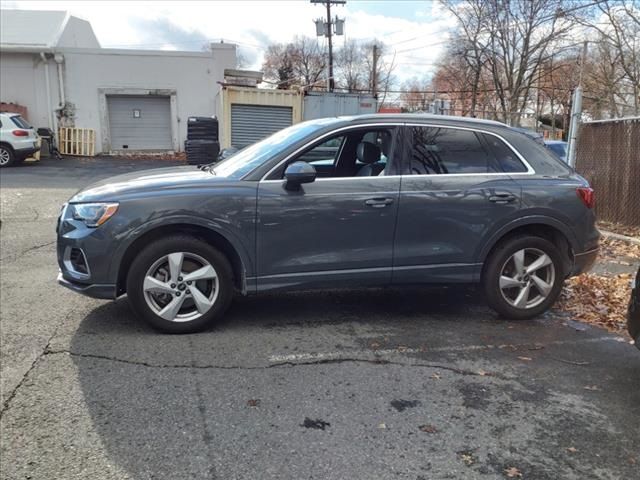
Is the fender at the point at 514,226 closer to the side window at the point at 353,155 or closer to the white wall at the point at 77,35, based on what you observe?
the side window at the point at 353,155

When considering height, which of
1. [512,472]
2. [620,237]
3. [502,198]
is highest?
[502,198]

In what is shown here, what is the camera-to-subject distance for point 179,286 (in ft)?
14.0

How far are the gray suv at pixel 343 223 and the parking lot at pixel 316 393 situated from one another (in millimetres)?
410

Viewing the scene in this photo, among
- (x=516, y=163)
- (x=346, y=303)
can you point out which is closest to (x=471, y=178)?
(x=516, y=163)

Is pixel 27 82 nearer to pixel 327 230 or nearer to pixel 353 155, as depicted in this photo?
pixel 353 155

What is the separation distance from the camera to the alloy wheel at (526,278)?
15.9 ft

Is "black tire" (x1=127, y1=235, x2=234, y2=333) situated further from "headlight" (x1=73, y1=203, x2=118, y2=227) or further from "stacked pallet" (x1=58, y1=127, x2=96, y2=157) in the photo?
"stacked pallet" (x1=58, y1=127, x2=96, y2=157)

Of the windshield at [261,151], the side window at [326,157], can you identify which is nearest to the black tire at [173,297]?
the windshield at [261,151]

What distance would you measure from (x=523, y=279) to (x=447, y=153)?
1312 mm

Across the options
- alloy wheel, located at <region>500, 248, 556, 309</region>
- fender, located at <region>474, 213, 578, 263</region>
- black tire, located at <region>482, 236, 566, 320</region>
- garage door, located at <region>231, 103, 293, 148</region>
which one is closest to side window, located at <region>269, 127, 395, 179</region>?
fender, located at <region>474, 213, 578, 263</region>

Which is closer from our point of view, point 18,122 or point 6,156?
point 6,156

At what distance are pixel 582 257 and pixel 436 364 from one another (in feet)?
6.54

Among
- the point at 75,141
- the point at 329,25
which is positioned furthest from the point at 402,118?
the point at 329,25

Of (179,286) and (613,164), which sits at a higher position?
(613,164)
